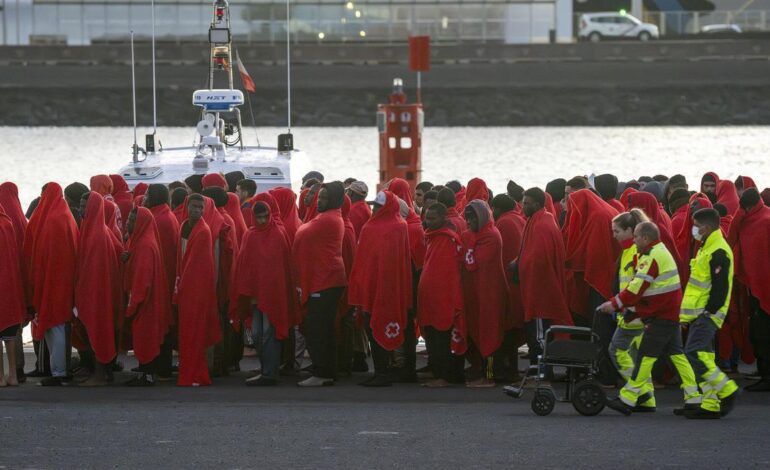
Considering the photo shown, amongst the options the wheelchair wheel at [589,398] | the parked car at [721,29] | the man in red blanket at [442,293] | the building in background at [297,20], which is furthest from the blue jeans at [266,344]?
the parked car at [721,29]

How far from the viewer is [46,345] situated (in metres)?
13.3

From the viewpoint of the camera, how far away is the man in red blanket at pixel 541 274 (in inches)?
498

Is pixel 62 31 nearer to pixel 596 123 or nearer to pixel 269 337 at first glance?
pixel 596 123

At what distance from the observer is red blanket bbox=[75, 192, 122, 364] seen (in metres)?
12.7

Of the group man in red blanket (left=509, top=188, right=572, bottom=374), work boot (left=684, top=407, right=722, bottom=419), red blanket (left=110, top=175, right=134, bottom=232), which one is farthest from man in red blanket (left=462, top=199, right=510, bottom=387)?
red blanket (left=110, top=175, right=134, bottom=232)

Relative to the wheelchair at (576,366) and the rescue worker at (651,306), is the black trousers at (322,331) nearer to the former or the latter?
the wheelchair at (576,366)

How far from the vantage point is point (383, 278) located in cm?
1289

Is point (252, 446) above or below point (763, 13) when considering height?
below

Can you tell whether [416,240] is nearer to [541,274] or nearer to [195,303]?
[541,274]

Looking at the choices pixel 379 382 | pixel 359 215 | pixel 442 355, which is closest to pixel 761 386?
pixel 442 355

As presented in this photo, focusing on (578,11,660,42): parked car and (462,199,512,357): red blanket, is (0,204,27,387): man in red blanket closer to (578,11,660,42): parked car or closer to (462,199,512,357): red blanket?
(462,199,512,357): red blanket

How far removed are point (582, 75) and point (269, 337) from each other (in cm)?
6565

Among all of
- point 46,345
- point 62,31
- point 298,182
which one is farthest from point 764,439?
point 62,31

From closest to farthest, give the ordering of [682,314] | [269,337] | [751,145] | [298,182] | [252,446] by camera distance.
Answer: [252,446] → [682,314] → [269,337] → [298,182] → [751,145]
